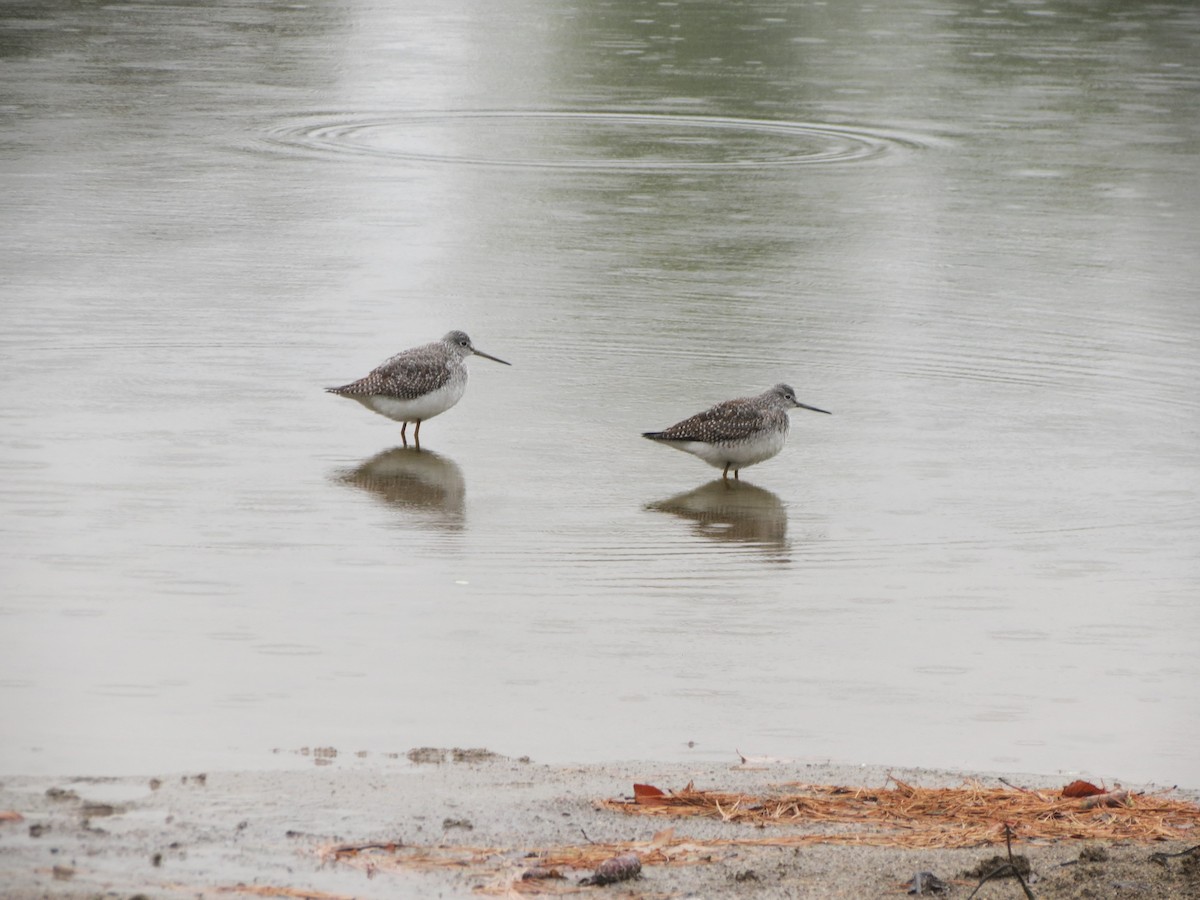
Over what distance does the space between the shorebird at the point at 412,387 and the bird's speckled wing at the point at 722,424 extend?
1327 millimetres

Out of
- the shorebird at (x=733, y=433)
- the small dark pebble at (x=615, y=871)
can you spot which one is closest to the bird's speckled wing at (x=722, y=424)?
the shorebird at (x=733, y=433)

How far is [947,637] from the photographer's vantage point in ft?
26.5

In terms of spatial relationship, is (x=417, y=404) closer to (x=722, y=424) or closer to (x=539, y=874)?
(x=722, y=424)

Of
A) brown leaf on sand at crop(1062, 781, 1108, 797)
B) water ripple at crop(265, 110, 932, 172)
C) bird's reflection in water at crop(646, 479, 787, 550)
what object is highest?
water ripple at crop(265, 110, 932, 172)

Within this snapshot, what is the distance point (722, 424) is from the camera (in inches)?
413

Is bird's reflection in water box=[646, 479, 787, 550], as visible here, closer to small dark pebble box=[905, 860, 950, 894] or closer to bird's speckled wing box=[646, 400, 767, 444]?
bird's speckled wing box=[646, 400, 767, 444]

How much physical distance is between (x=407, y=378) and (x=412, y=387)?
0.07 meters

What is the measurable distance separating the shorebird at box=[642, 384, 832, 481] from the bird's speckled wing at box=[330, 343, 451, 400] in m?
1.37

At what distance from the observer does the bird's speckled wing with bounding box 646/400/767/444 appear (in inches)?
411

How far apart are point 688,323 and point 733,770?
27.5 ft

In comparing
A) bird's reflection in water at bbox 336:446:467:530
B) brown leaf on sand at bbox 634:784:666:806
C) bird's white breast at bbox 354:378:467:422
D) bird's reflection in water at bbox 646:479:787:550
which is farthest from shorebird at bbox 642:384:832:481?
brown leaf on sand at bbox 634:784:666:806

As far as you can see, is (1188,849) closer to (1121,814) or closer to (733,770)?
(1121,814)

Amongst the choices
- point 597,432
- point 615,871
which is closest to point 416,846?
point 615,871

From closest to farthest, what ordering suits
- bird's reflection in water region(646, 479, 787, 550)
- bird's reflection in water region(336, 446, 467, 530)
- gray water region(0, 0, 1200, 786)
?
gray water region(0, 0, 1200, 786), bird's reflection in water region(646, 479, 787, 550), bird's reflection in water region(336, 446, 467, 530)
